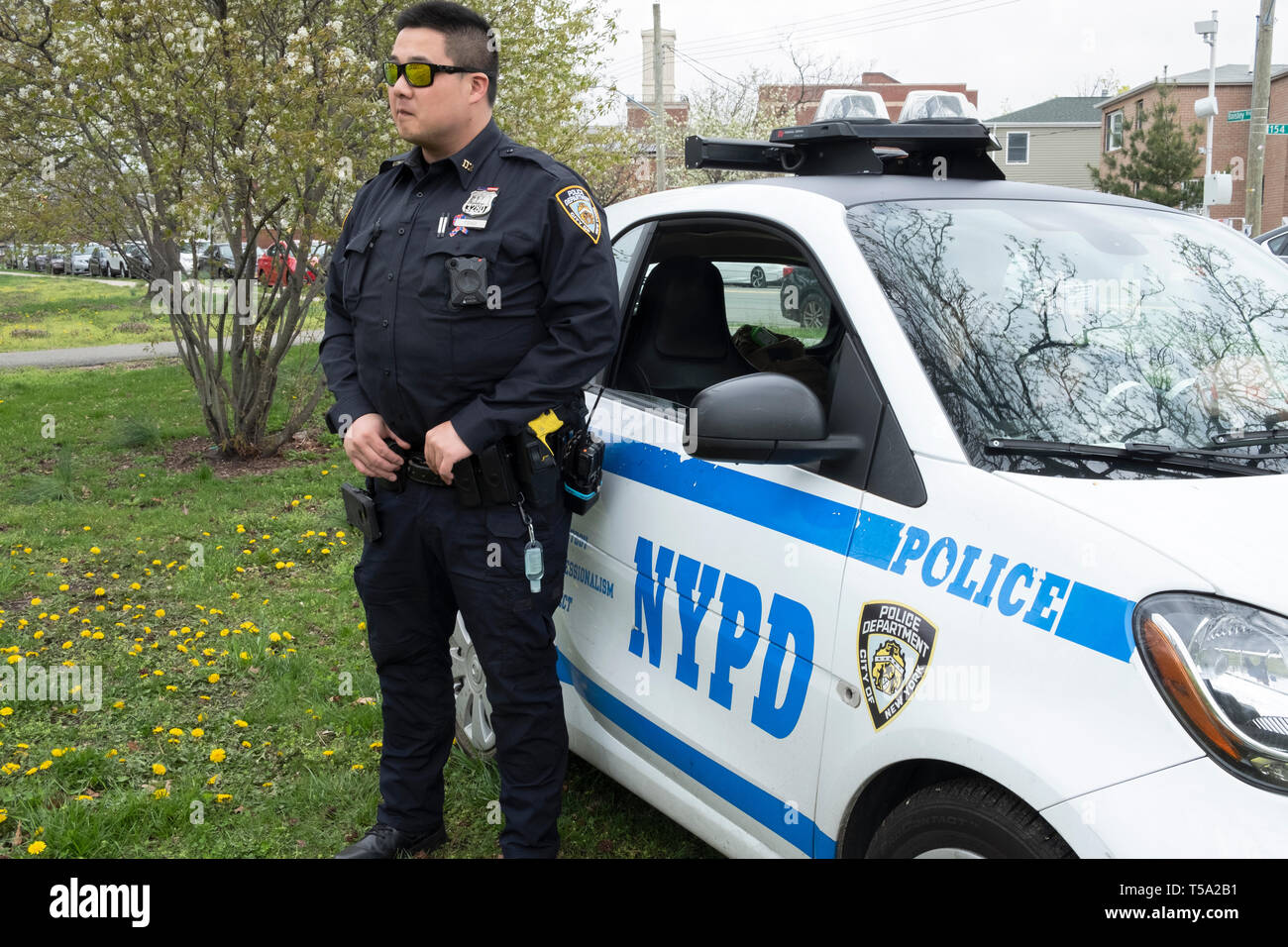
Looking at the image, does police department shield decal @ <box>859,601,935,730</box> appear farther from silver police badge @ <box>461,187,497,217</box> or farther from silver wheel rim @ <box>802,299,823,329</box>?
silver police badge @ <box>461,187,497,217</box>

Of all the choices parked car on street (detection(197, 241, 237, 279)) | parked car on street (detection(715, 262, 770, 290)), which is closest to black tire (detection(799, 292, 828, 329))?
parked car on street (detection(715, 262, 770, 290))

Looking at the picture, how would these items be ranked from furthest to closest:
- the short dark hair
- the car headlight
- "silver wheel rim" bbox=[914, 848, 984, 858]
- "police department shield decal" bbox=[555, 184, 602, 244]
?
the short dark hair → "police department shield decal" bbox=[555, 184, 602, 244] → "silver wheel rim" bbox=[914, 848, 984, 858] → the car headlight

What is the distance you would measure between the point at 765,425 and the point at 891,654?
48 centimetres

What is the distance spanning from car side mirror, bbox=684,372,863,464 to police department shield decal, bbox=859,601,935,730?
329mm

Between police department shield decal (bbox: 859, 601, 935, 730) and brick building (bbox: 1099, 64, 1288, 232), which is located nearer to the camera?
police department shield decal (bbox: 859, 601, 935, 730)

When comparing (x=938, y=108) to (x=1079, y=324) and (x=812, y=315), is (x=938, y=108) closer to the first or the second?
(x=812, y=315)

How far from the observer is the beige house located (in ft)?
167

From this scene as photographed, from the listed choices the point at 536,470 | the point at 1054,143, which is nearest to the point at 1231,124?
the point at 1054,143

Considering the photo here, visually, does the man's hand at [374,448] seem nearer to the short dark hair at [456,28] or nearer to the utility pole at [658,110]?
the short dark hair at [456,28]

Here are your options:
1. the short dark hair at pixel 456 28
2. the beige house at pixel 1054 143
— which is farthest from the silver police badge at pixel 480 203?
the beige house at pixel 1054 143

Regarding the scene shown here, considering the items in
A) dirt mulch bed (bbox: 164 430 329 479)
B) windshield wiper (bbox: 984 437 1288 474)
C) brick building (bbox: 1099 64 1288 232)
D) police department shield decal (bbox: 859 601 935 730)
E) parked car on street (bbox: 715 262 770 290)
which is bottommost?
dirt mulch bed (bbox: 164 430 329 479)

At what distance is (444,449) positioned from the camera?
2604 mm
